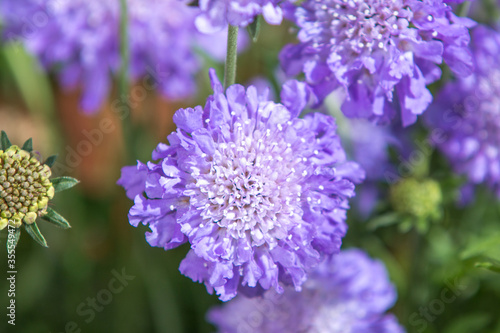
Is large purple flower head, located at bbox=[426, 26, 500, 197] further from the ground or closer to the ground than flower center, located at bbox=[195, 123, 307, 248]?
closer to the ground

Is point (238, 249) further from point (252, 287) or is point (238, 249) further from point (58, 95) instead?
point (58, 95)

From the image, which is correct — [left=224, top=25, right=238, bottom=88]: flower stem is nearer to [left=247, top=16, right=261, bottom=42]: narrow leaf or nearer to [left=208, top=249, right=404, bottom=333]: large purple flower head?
[left=247, top=16, right=261, bottom=42]: narrow leaf

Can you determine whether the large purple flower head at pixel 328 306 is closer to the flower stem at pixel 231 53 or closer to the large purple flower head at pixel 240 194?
the large purple flower head at pixel 240 194

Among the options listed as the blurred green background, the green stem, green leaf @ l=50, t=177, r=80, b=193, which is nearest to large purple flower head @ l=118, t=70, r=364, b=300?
green leaf @ l=50, t=177, r=80, b=193

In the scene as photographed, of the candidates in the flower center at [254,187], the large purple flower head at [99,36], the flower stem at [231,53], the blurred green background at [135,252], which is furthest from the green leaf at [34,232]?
the large purple flower head at [99,36]

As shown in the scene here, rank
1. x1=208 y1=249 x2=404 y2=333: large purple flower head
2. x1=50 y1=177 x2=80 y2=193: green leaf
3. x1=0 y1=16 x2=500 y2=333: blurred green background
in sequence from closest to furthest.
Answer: x1=50 y1=177 x2=80 y2=193: green leaf, x1=208 y1=249 x2=404 y2=333: large purple flower head, x1=0 y1=16 x2=500 y2=333: blurred green background

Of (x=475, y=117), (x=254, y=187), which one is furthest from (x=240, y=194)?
(x=475, y=117)

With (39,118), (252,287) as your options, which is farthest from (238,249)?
→ (39,118)
